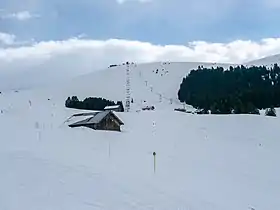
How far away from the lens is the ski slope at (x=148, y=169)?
10766mm

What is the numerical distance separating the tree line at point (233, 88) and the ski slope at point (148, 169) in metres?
28.9

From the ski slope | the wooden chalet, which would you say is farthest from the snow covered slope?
the ski slope

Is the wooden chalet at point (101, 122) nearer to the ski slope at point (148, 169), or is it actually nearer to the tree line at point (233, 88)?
the ski slope at point (148, 169)

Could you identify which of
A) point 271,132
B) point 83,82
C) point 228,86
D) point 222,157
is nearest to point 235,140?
point 271,132

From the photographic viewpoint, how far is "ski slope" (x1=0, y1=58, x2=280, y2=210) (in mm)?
10766

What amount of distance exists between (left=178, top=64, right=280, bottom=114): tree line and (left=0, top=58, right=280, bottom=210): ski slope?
28870 mm

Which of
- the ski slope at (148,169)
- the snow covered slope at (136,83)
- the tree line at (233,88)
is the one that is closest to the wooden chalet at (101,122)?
the ski slope at (148,169)

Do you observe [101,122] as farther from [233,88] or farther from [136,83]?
[136,83]

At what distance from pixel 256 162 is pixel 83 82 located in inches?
5540

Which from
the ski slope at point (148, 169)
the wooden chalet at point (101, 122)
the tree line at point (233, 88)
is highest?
the tree line at point (233, 88)

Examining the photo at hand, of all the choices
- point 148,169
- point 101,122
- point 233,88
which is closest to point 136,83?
point 233,88

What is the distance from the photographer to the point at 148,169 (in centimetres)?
1770

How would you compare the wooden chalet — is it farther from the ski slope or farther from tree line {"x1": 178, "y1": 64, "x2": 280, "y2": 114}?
tree line {"x1": 178, "y1": 64, "x2": 280, "y2": 114}

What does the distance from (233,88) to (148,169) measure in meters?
78.7
